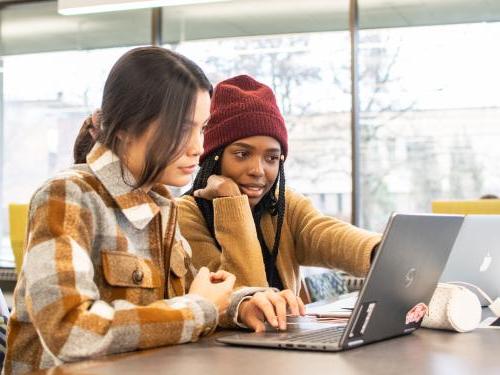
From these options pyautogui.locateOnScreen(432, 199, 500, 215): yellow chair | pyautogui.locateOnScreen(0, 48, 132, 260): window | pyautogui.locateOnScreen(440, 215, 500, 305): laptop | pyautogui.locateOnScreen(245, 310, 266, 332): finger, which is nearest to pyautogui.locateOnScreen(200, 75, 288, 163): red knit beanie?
pyautogui.locateOnScreen(440, 215, 500, 305): laptop

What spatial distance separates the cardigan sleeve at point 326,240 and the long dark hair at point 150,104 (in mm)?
668

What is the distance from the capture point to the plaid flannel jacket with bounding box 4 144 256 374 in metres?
1.22

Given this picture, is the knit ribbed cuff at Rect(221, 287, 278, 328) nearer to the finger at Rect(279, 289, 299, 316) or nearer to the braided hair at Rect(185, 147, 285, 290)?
the finger at Rect(279, 289, 299, 316)

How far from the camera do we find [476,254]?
186cm

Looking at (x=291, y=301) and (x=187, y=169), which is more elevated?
(x=187, y=169)

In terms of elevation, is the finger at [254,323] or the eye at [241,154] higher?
the eye at [241,154]

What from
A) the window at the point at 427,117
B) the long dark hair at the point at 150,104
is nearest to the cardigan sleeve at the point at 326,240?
the long dark hair at the point at 150,104

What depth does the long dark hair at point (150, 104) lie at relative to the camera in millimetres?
1409

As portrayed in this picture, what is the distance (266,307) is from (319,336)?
188 mm

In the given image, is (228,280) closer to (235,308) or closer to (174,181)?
(235,308)

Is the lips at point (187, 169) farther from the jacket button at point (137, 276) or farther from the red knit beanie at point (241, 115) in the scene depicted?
the red knit beanie at point (241, 115)

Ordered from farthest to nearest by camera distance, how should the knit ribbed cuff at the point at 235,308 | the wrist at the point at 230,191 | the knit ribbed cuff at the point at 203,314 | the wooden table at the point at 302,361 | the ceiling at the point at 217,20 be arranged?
the ceiling at the point at 217,20 → the wrist at the point at 230,191 → the knit ribbed cuff at the point at 235,308 → the knit ribbed cuff at the point at 203,314 → the wooden table at the point at 302,361

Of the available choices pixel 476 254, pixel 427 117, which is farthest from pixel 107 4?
pixel 476 254

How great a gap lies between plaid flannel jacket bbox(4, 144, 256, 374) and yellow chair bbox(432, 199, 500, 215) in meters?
1.56
